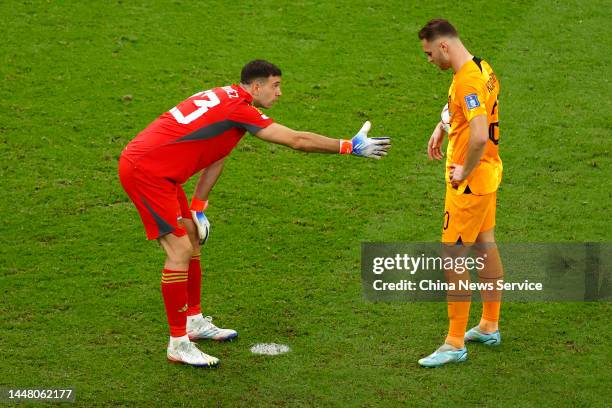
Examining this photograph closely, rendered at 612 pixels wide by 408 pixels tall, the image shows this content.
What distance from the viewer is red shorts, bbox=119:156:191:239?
6.89 meters

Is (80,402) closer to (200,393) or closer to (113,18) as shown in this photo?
(200,393)

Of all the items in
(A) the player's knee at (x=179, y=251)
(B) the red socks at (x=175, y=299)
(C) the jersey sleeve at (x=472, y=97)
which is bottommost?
(B) the red socks at (x=175, y=299)

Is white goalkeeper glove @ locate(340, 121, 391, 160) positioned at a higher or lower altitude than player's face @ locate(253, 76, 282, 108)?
lower

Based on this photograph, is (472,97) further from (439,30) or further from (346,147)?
(346,147)

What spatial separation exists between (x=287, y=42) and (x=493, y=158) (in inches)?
225

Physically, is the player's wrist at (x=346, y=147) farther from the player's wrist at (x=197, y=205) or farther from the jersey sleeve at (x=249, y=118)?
the player's wrist at (x=197, y=205)

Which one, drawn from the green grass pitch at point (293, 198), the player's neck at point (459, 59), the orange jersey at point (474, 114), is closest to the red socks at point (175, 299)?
the green grass pitch at point (293, 198)

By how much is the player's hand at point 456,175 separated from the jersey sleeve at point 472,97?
350 millimetres

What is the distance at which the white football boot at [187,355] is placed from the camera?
275 inches

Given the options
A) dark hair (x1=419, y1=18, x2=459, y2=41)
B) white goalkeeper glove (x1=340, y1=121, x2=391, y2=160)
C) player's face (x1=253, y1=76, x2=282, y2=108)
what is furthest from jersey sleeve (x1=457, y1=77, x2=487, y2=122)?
player's face (x1=253, y1=76, x2=282, y2=108)

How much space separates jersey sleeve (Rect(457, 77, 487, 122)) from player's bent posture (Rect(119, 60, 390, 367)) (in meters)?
0.58

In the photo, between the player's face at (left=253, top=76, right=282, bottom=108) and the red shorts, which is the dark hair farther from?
the red shorts

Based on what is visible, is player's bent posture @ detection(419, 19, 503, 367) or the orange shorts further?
the orange shorts

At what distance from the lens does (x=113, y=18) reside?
41.2ft
